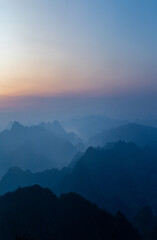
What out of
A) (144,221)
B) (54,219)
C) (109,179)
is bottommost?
(109,179)

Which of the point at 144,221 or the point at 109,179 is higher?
the point at 144,221

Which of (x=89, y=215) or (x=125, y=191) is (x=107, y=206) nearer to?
(x=125, y=191)

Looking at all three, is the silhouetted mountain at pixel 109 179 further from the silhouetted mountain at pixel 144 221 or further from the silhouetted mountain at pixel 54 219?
the silhouetted mountain at pixel 54 219

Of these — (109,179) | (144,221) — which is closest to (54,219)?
(144,221)

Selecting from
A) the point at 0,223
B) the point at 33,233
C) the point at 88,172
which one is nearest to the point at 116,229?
the point at 33,233

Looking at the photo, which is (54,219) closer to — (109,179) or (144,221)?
(144,221)

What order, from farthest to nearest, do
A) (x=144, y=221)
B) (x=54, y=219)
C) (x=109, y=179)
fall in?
(x=109, y=179), (x=144, y=221), (x=54, y=219)

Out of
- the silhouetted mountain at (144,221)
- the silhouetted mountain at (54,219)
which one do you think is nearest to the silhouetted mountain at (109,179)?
the silhouetted mountain at (144,221)
